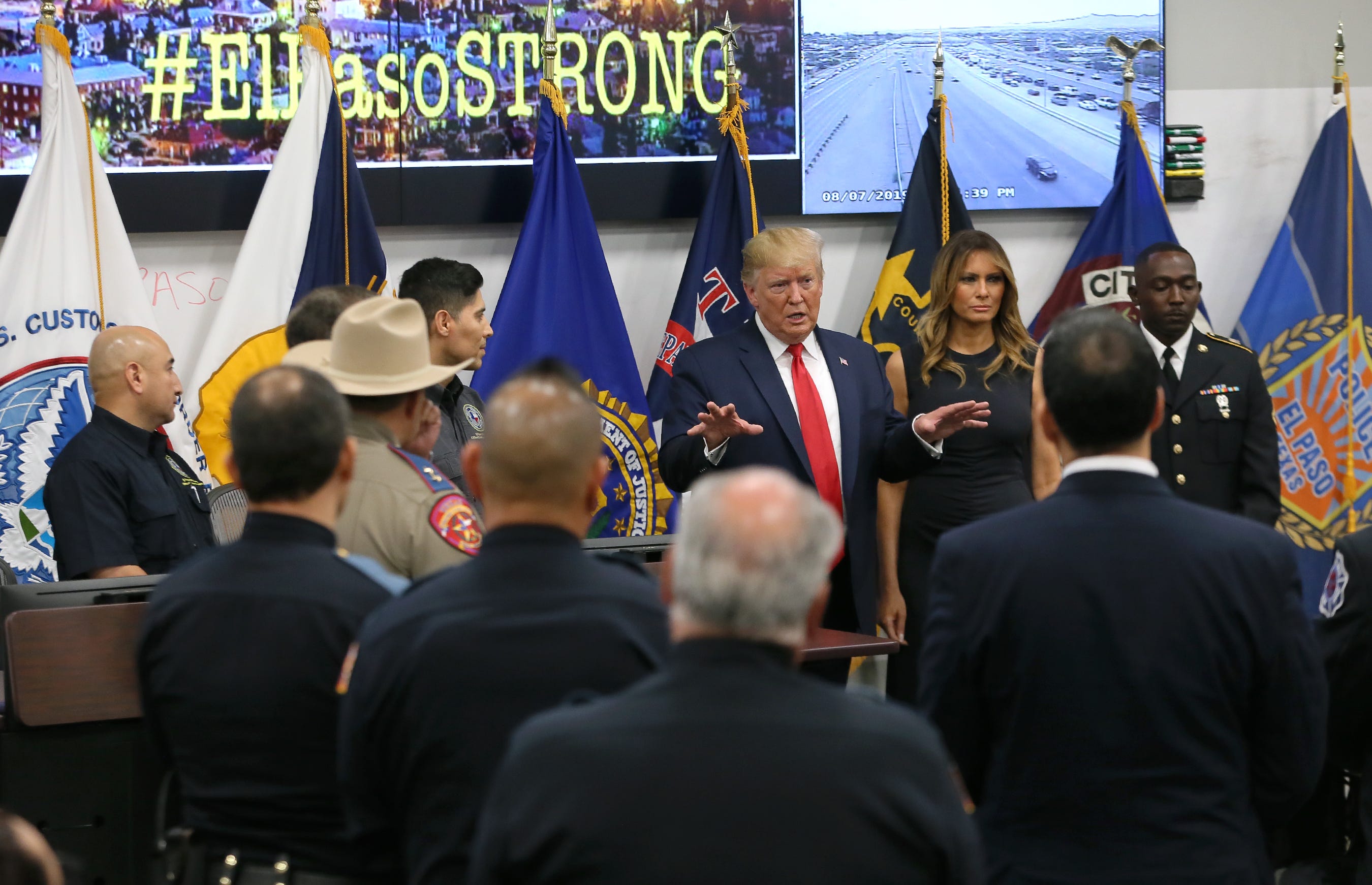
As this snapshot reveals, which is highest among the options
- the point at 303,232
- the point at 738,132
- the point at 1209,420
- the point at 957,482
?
the point at 738,132

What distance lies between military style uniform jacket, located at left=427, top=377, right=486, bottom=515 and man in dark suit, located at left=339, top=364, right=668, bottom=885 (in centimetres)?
183

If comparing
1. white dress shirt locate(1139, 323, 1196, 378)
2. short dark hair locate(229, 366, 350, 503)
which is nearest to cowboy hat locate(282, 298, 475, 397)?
short dark hair locate(229, 366, 350, 503)

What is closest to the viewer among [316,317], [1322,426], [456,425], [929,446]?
[316,317]

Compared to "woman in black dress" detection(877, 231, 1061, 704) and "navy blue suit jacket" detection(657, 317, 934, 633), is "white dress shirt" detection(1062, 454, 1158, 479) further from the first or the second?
"woman in black dress" detection(877, 231, 1061, 704)

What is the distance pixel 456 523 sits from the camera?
2.16m

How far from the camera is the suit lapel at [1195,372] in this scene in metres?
4.02

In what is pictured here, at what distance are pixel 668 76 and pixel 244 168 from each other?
1.45m

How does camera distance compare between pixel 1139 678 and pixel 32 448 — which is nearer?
pixel 1139 678

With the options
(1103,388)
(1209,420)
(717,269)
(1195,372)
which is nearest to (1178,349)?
(1195,372)

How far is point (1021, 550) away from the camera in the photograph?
5.87 feet

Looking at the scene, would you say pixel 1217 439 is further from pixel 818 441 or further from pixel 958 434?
pixel 818 441

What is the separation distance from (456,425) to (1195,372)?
2.14 meters

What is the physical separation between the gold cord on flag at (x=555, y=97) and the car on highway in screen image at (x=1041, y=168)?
1.66 meters

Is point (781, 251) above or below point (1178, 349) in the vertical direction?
above
